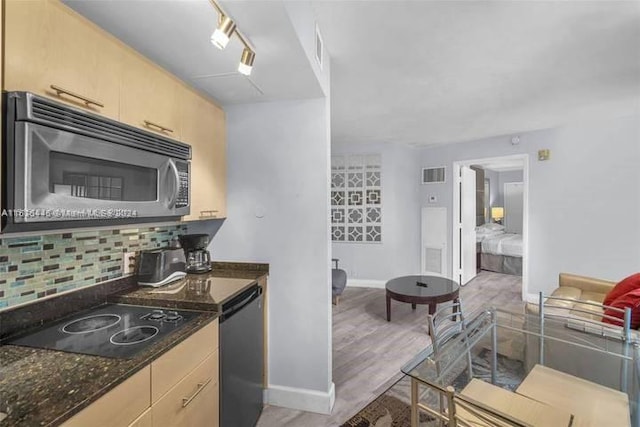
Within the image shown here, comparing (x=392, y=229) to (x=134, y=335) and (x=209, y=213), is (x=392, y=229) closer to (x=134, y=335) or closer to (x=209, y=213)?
(x=209, y=213)

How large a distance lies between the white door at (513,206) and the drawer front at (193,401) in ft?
27.7

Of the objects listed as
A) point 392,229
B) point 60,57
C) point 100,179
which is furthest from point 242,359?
point 392,229

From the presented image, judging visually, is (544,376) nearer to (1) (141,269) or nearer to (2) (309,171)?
(2) (309,171)

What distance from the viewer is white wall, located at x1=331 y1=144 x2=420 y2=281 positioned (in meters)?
5.02

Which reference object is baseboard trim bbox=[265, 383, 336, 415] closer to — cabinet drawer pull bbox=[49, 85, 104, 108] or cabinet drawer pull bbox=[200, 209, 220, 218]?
cabinet drawer pull bbox=[200, 209, 220, 218]

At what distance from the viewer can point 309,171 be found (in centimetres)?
207

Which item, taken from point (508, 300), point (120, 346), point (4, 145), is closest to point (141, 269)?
point (120, 346)

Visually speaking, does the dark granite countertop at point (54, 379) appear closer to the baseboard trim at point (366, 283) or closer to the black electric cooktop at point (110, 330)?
the black electric cooktop at point (110, 330)

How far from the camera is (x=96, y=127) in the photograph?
1.15 metres

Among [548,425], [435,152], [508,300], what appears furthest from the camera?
[435,152]

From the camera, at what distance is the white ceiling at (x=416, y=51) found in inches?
51.8

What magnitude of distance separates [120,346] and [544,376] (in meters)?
2.06

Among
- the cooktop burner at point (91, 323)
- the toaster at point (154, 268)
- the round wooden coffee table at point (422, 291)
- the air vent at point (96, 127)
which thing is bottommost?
the round wooden coffee table at point (422, 291)

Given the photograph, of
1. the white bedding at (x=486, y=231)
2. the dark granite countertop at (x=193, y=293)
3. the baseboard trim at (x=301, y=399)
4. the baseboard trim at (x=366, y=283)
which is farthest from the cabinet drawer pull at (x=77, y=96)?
the white bedding at (x=486, y=231)
